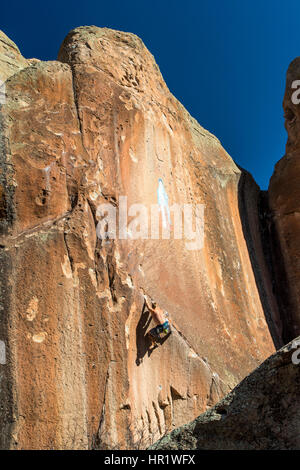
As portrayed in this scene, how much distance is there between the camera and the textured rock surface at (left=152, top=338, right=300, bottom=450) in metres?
2.76

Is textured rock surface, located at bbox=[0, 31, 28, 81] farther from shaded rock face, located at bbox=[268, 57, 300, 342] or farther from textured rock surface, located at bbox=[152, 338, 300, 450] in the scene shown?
textured rock surface, located at bbox=[152, 338, 300, 450]

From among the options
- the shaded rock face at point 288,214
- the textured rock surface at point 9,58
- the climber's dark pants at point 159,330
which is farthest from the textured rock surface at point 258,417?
the textured rock surface at point 9,58

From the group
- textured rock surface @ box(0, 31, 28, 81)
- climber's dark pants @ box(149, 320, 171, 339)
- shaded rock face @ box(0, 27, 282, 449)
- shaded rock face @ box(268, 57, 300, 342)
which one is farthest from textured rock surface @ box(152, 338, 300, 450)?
textured rock surface @ box(0, 31, 28, 81)

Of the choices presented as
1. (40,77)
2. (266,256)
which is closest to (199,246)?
(266,256)

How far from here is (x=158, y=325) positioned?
5.16m

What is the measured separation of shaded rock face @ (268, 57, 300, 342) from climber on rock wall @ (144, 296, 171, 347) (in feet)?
12.0

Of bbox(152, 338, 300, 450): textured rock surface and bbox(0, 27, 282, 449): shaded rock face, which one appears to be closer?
bbox(152, 338, 300, 450): textured rock surface

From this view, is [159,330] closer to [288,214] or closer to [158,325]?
[158,325]

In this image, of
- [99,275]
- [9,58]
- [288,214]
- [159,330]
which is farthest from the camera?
[9,58]

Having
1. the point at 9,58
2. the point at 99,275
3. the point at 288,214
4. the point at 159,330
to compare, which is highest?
the point at 9,58

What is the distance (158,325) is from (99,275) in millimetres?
885

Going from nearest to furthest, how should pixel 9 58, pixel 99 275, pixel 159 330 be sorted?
pixel 99 275 < pixel 159 330 < pixel 9 58

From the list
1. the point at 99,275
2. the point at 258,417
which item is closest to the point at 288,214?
the point at 99,275

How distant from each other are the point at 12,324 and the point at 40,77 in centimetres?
301
